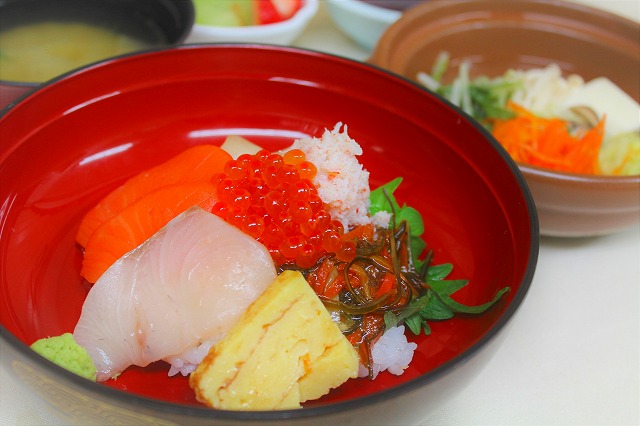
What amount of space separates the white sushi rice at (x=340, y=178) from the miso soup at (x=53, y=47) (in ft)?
3.00

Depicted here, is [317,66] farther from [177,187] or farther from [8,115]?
[8,115]

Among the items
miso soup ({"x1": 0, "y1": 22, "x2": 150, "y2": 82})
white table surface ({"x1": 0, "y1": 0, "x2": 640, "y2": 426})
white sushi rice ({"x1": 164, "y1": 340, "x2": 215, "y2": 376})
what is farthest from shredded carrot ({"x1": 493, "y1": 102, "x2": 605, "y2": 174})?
miso soup ({"x1": 0, "y1": 22, "x2": 150, "y2": 82})

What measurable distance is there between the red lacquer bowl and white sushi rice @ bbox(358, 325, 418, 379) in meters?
0.02

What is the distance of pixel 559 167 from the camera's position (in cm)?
160

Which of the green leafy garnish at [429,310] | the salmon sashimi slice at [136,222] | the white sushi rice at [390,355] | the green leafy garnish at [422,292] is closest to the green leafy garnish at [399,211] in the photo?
the green leafy garnish at [422,292]

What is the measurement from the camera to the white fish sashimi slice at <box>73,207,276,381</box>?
966 millimetres

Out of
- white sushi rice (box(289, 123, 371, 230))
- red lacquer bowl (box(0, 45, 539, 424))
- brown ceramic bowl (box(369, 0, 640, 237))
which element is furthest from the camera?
brown ceramic bowl (box(369, 0, 640, 237))

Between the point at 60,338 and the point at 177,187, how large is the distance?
362 millimetres

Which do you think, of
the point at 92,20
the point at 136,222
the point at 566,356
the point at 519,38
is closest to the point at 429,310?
the point at 566,356

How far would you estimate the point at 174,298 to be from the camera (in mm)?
982

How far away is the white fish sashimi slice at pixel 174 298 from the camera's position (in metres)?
0.97

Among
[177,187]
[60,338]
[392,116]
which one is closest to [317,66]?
[392,116]

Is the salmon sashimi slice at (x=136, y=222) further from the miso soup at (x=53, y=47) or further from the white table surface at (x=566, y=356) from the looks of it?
the miso soup at (x=53, y=47)

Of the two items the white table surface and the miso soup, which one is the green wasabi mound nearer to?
the white table surface
